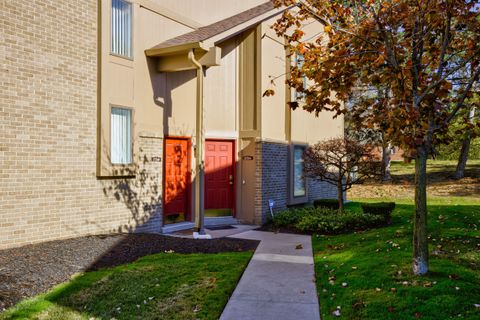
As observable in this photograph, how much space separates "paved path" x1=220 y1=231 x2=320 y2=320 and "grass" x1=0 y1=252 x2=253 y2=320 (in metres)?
0.19

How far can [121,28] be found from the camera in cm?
957

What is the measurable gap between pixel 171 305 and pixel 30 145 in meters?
4.50

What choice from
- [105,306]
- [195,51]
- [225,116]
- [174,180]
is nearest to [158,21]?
[195,51]

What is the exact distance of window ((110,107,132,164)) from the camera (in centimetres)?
931

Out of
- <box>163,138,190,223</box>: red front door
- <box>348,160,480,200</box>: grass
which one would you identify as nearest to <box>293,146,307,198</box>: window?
<box>163,138,190,223</box>: red front door

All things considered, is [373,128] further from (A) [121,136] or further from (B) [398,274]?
(A) [121,136]

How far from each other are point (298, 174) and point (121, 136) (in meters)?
6.56

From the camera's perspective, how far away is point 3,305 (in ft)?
16.5

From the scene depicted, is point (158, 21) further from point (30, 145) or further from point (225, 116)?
point (30, 145)

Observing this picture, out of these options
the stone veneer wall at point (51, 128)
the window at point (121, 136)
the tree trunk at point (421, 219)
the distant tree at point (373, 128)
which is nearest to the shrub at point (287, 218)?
the distant tree at point (373, 128)

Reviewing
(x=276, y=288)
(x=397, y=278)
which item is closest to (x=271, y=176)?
(x=276, y=288)

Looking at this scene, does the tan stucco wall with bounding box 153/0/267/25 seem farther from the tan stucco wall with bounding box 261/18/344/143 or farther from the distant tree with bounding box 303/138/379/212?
the distant tree with bounding box 303/138/379/212

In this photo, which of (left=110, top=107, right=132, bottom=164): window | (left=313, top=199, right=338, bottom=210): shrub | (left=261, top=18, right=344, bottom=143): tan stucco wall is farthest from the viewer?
(left=313, top=199, right=338, bottom=210): shrub

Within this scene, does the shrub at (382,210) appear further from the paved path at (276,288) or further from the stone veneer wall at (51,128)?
the stone veneer wall at (51,128)
